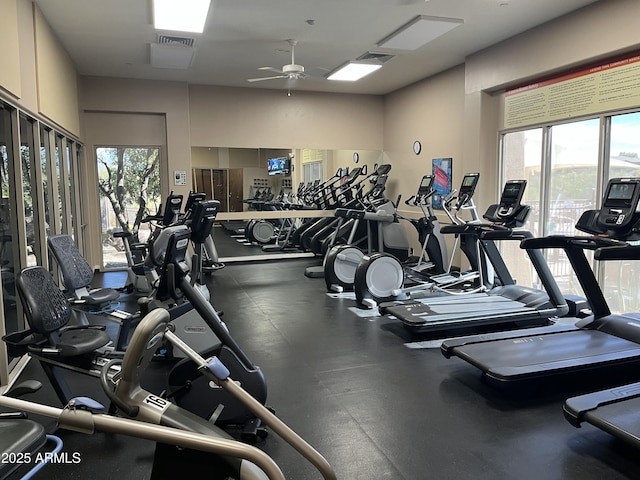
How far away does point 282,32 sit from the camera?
5875mm

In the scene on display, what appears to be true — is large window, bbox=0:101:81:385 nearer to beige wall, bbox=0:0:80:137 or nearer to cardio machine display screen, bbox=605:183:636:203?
beige wall, bbox=0:0:80:137

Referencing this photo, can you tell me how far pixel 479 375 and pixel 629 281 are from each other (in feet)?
9.02

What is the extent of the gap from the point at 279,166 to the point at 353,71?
2.69 metres

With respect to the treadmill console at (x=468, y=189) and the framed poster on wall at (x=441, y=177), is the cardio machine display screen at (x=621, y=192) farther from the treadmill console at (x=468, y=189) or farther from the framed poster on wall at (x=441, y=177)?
the framed poster on wall at (x=441, y=177)

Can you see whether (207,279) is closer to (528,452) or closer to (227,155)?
(227,155)

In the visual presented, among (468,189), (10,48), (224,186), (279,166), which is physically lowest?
(468,189)

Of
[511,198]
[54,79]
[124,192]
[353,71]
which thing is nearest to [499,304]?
[511,198]

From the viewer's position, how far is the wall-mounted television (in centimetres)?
950

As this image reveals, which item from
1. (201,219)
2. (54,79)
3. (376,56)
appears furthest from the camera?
(376,56)

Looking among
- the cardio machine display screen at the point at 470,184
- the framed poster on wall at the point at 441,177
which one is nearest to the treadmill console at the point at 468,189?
the cardio machine display screen at the point at 470,184

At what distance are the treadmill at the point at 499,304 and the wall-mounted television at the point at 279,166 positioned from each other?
5.04 m

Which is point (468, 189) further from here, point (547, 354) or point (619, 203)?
point (547, 354)

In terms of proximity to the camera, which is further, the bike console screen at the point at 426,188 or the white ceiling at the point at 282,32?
the bike console screen at the point at 426,188

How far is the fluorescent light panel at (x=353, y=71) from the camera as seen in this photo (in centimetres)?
720
